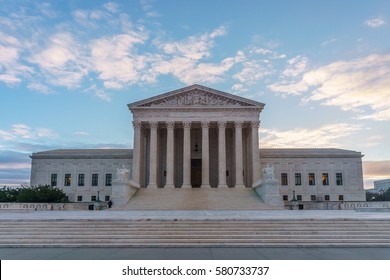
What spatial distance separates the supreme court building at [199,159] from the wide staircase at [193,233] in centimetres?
2899

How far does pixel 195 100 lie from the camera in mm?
55531

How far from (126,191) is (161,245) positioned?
2712 cm

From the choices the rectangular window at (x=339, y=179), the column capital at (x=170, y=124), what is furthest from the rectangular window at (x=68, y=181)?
the rectangular window at (x=339, y=179)

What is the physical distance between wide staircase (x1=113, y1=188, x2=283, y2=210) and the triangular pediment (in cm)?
1328

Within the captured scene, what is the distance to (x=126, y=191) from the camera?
140ft

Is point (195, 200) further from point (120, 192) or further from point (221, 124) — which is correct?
point (221, 124)

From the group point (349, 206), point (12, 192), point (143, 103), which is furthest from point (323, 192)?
point (12, 192)

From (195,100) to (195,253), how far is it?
42.4m

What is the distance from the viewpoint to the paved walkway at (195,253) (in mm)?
13349

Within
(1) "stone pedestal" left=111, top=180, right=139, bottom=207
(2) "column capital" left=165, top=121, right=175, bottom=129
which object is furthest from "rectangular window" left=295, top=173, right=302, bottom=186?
(1) "stone pedestal" left=111, top=180, right=139, bottom=207

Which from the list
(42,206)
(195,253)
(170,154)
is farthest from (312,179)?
(195,253)

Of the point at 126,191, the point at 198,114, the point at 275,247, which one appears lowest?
the point at 275,247

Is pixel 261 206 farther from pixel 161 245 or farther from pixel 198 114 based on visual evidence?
pixel 161 245

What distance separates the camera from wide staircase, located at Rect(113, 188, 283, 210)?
4052 cm
